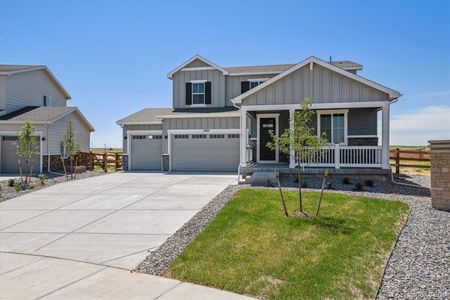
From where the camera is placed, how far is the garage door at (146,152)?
21.9 metres

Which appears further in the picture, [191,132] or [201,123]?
[191,132]

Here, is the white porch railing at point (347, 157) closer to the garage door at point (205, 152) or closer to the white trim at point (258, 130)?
the white trim at point (258, 130)

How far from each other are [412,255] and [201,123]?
50.5 feet

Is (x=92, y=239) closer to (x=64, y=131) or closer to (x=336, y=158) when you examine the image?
(x=336, y=158)

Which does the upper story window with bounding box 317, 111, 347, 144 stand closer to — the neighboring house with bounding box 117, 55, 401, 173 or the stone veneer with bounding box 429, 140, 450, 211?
the neighboring house with bounding box 117, 55, 401, 173

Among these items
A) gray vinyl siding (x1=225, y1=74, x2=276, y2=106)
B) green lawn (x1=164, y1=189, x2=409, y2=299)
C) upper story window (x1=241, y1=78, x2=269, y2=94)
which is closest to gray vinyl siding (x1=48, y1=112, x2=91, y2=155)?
gray vinyl siding (x1=225, y1=74, x2=276, y2=106)

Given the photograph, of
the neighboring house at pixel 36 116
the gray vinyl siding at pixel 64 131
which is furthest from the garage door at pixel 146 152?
the neighboring house at pixel 36 116

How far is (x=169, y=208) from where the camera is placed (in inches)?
391

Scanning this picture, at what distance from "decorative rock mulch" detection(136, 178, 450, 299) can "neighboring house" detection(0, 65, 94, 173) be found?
15837 millimetres

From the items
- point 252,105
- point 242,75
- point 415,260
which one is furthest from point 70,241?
point 242,75

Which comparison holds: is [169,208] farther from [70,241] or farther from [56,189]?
[56,189]

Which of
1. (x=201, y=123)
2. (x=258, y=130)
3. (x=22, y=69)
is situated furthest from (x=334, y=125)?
(x=22, y=69)

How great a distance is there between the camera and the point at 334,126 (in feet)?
54.6

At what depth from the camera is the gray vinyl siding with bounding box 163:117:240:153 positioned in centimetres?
2002
